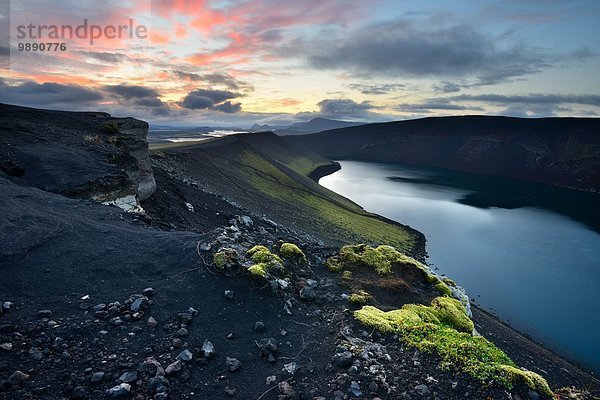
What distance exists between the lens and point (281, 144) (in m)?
154

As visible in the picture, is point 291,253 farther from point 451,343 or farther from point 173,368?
point 173,368

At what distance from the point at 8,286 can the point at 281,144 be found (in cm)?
14672

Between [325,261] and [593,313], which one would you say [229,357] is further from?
[593,313]

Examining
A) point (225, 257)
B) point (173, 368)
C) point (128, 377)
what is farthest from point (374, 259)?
point (128, 377)

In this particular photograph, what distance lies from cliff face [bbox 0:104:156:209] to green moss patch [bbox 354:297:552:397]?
15.2 meters

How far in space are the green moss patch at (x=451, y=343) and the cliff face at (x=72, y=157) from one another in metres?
15.2

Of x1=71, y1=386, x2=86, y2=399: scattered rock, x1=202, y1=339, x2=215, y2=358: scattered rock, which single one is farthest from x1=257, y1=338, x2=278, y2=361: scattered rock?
x1=71, y1=386, x2=86, y2=399: scattered rock

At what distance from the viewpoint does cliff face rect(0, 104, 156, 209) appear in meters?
17.7

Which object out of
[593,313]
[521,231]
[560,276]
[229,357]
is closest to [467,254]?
[560,276]

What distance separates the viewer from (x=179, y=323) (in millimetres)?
9320

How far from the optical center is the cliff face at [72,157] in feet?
58.0

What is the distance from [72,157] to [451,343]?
68.5 ft

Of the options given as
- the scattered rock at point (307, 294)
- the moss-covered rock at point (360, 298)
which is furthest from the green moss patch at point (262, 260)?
the moss-covered rock at point (360, 298)

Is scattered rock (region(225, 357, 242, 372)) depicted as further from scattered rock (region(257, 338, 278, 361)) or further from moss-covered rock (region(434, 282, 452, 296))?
moss-covered rock (region(434, 282, 452, 296))
